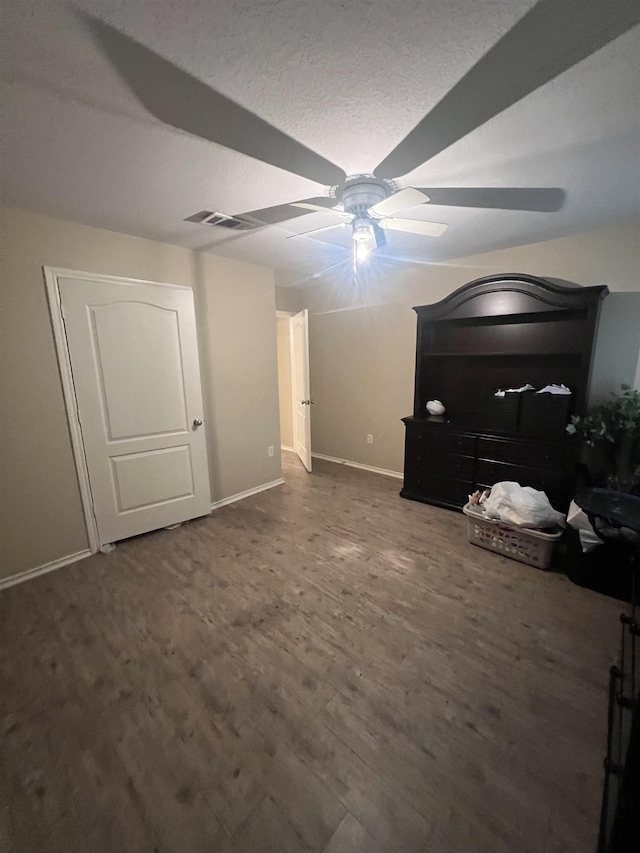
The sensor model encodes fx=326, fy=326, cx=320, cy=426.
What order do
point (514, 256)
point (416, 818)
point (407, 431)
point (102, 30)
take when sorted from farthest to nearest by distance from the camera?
1. point (407, 431)
2. point (514, 256)
3. point (416, 818)
4. point (102, 30)

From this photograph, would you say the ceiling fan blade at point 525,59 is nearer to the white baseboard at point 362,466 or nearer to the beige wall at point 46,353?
the beige wall at point 46,353

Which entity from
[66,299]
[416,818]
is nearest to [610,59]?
[416,818]

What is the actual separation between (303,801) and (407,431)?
8.83 feet

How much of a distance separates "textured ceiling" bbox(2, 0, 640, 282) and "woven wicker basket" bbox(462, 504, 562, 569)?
2.11 m

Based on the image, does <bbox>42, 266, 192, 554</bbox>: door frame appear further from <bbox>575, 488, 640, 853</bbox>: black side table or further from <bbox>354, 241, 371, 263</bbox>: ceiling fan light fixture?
<bbox>575, 488, 640, 853</bbox>: black side table

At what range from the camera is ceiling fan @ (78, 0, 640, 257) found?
0.93 meters

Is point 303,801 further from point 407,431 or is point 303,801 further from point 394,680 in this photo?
point 407,431

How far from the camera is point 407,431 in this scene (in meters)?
3.31

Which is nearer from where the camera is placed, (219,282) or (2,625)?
(2,625)

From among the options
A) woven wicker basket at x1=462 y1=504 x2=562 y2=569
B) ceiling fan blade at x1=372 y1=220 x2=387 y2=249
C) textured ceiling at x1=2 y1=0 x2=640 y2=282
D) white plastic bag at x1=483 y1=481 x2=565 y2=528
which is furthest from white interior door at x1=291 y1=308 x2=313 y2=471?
white plastic bag at x1=483 y1=481 x2=565 y2=528

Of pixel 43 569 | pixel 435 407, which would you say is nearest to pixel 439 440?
pixel 435 407

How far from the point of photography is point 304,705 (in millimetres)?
1410

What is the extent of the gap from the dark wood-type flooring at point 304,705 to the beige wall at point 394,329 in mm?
1841

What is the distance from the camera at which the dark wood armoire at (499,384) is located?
98.8 inches
